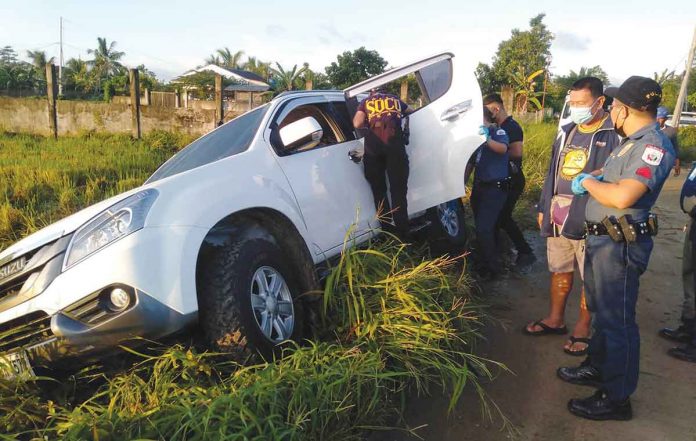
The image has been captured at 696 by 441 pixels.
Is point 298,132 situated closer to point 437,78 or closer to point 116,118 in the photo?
point 437,78

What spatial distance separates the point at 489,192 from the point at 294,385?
2960 mm

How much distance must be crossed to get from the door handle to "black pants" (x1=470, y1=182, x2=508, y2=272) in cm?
80

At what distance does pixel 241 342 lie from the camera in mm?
2346

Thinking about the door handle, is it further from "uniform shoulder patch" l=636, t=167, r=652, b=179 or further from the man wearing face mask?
"uniform shoulder patch" l=636, t=167, r=652, b=179

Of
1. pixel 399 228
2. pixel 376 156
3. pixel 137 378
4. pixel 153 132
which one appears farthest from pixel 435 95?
pixel 153 132

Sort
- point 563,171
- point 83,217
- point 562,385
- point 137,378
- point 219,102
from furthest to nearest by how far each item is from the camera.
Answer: point 219,102
point 563,171
point 562,385
point 83,217
point 137,378

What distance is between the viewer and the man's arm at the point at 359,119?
3785mm

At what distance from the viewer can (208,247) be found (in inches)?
99.3

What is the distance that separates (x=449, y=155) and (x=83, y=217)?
2.71m

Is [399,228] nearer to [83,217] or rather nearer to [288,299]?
[288,299]

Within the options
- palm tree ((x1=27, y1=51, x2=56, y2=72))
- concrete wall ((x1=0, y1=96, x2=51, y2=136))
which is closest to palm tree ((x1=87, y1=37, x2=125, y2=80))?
palm tree ((x1=27, y1=51, x2=56, y2=72))

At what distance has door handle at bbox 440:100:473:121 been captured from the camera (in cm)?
404

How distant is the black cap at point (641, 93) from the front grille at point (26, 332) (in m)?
2.95

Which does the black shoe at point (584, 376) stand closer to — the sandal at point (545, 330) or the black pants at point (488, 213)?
the sandal at point (545, 330)
